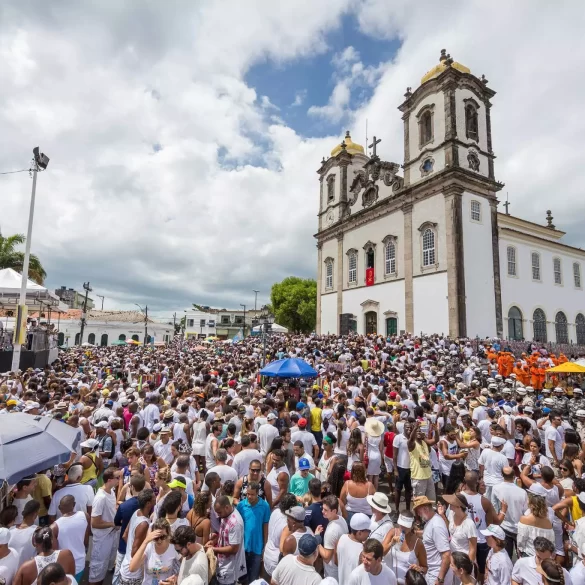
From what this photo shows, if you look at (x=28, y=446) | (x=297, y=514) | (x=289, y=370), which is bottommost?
(x=297, y=514)

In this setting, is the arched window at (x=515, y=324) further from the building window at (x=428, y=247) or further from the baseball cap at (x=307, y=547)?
the baseball cap at (x=307, y=547)

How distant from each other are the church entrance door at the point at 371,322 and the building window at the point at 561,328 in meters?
15.5

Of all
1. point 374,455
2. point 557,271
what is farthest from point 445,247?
point 374,455

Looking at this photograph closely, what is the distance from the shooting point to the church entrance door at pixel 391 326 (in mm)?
29391

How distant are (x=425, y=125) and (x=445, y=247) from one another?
10426 millimetres

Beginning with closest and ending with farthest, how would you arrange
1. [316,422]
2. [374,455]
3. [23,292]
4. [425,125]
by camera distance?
[374,455] → [316,422] → [23,292] → [425,125]

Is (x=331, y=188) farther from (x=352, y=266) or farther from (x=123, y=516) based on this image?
(x=123, y=516)

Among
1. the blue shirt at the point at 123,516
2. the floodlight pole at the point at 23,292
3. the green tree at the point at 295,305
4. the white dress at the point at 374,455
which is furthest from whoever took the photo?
the green tree at the point at 295,305

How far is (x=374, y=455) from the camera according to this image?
6523 mm

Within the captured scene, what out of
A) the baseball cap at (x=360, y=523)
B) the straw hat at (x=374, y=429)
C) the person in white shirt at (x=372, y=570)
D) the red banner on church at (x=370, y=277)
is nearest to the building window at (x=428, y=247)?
the red banner on church at (x=370, y=277)

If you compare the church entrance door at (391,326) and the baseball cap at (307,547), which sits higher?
the church entrance door at (391,326)

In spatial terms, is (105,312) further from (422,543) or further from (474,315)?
(422,543)

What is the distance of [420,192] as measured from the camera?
28.4 meters

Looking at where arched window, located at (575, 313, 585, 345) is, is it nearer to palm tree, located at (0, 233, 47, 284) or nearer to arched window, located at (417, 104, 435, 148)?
arched window, located at (417, 104, 435, 148)
